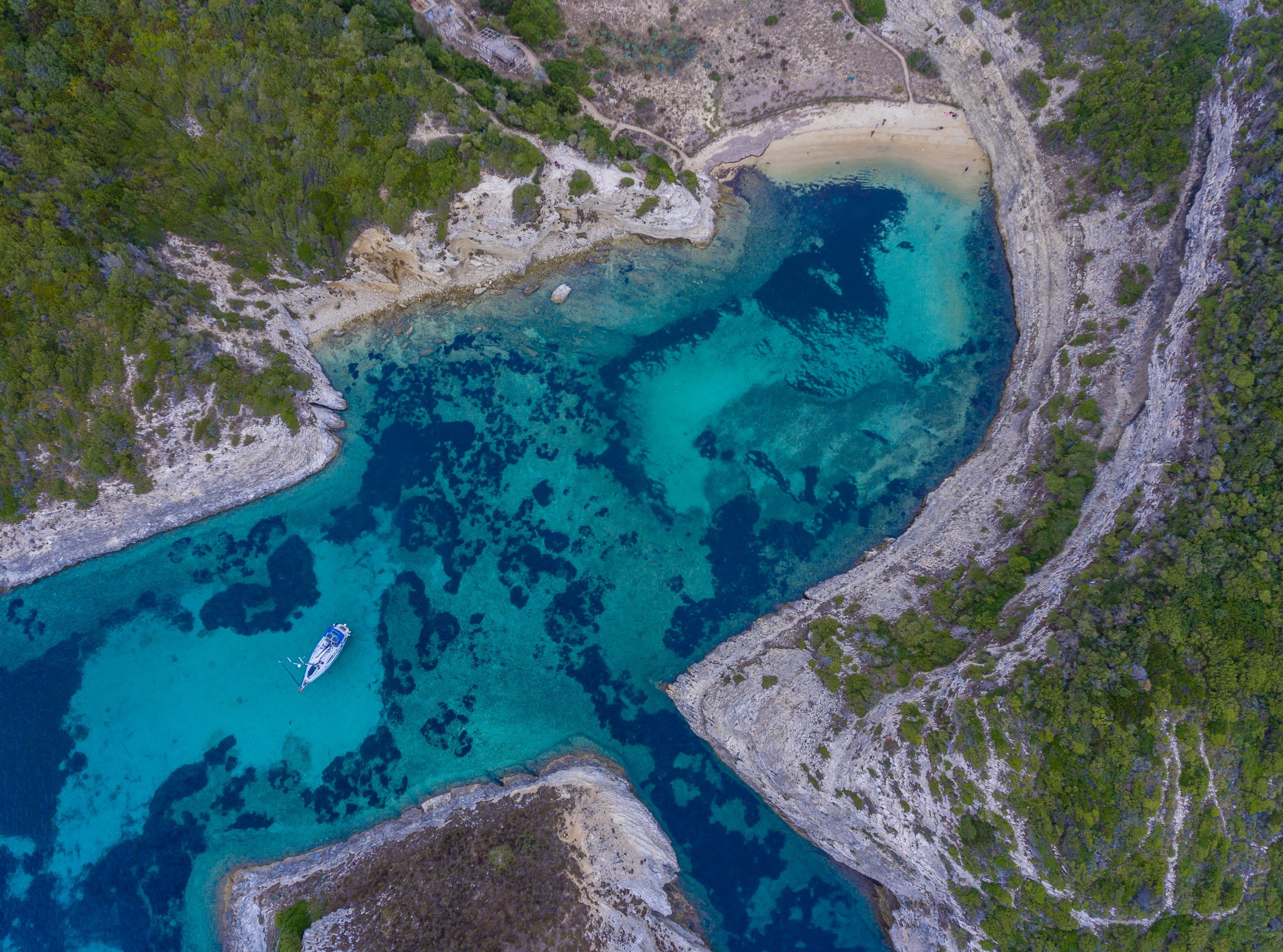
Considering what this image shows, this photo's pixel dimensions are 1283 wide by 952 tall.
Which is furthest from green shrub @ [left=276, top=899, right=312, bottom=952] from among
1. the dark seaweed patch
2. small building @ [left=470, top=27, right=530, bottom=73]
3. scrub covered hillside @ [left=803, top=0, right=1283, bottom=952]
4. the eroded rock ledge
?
Answer: small building @ [left=470, top=27, right=530, bottom=73]

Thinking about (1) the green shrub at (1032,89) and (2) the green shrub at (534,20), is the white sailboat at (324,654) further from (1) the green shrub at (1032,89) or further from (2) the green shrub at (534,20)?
(1) the green shrub at (1032,89)

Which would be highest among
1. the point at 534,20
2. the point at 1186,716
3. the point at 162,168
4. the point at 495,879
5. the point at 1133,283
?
the point at 1133,283

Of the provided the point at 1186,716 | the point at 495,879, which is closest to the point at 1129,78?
the point at 1186,716

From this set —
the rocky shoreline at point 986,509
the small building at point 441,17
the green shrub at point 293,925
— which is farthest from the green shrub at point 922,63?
the green shrub at point 293,925

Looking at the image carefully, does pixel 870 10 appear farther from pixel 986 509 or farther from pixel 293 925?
pixel 293 925

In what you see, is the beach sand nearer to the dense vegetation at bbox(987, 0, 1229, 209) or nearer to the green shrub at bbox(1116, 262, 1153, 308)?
the dense vegetation at bbox(987, 0, 1229, 209)

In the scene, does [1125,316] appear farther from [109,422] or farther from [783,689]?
[109,422]

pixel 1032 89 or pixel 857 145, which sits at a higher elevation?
pixel 1032 89
